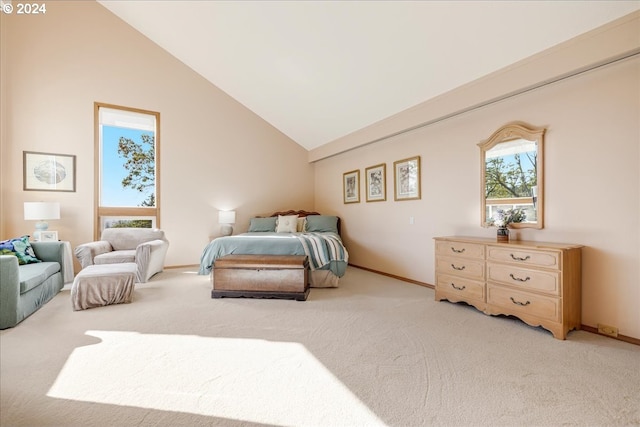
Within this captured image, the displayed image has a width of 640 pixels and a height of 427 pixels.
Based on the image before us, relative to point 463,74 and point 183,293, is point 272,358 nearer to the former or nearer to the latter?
point 183,293

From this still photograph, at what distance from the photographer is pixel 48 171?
4.61 m

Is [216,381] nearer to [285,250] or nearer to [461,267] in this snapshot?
[285,250]

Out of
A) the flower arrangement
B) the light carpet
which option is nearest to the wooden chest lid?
the light carpet

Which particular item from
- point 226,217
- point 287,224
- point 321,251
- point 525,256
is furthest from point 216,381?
point 226,217

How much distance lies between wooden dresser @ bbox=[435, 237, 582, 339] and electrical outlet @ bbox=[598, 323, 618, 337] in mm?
143

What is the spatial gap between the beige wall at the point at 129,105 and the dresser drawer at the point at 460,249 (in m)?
3.94

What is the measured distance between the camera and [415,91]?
3799mm

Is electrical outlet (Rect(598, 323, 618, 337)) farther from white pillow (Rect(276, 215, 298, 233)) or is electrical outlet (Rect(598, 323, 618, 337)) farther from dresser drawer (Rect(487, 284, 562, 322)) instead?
white pillow (Rect(276, 215, 298, 233))

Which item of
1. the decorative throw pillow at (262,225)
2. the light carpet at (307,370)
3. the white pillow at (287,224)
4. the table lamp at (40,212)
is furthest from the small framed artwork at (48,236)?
the white pillow at (287,224)

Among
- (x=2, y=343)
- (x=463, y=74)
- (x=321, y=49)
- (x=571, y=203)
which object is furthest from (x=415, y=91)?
(x=2, y=343)

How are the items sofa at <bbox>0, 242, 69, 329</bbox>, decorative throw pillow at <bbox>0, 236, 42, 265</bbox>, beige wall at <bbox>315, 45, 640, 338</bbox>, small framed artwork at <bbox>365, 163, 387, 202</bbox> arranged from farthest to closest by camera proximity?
small framed artwork at <bbox>365, 163, 387, 202</bbox>, decorative throw pillow at <bbox>0, 236, 42, 265</bbox>, sofa at <bbox>0, 242, 69, 329</bbox>, beige wall at <bbox>315, 45, 640, 338</bbox>

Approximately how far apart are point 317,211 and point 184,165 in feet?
9.91

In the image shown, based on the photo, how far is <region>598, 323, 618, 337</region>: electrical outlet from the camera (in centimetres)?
247

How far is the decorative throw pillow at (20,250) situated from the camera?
10.9 feet
